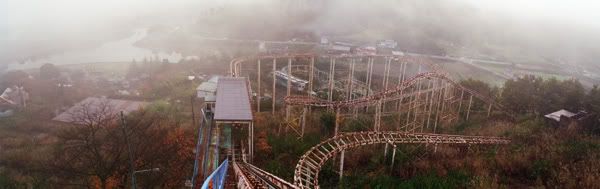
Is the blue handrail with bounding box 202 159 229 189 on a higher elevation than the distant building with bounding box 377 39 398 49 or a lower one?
lower

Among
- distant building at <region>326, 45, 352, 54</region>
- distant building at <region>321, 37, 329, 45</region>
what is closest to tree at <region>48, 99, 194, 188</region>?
distant building at <region>326, 45, 352, 54</region>

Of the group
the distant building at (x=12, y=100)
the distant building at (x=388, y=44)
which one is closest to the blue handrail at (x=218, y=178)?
the distant building at (x=12, y=100)

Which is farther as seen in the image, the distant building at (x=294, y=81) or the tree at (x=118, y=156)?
the distant building at (x=294, y=81)

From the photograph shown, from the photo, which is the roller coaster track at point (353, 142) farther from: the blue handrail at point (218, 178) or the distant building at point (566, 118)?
the distant building at point (566, 118)

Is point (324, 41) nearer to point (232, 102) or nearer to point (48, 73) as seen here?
point (48, 73)

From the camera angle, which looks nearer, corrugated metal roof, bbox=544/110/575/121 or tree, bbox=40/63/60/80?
corrugated metal roof, bbox=544/110/575/121

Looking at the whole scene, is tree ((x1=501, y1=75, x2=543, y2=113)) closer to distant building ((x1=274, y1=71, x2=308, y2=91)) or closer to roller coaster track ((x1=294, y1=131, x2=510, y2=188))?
roller coaster track ((x1=294, y1=131, x2=510, y2=188))

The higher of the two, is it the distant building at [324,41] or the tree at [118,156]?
the distant building at [324,41]
